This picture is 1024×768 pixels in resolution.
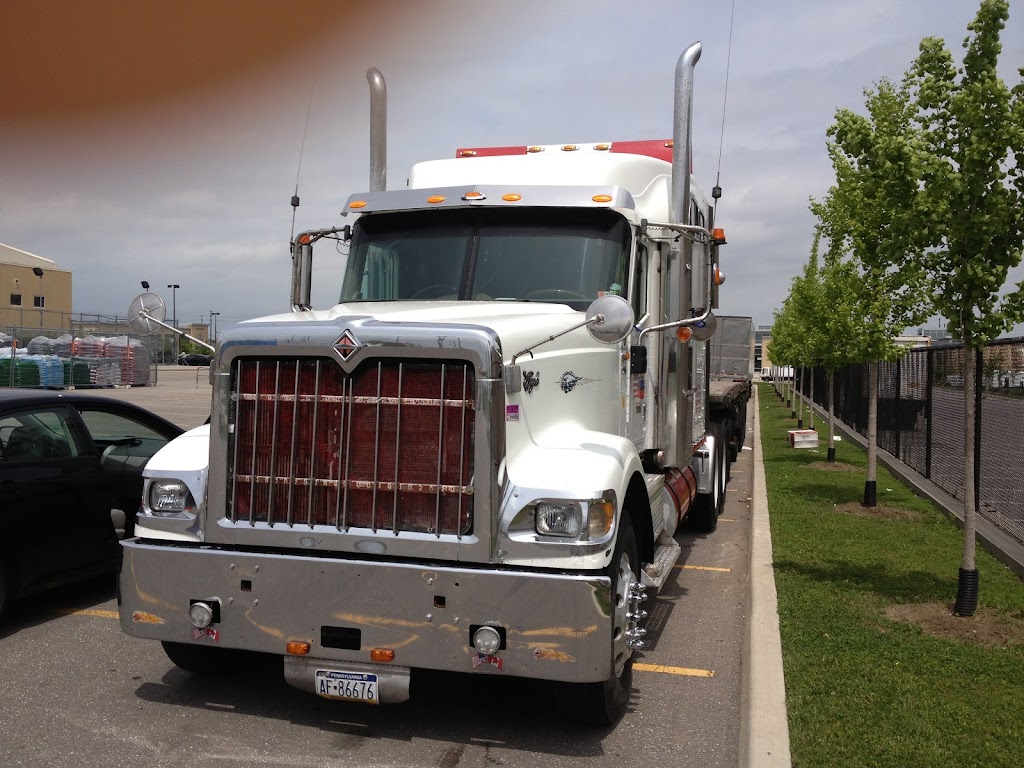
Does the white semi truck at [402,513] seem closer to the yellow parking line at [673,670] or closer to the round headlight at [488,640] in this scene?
the round headlight at [488,640]

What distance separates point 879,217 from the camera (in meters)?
9.52

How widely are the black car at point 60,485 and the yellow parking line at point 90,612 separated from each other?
27 cm

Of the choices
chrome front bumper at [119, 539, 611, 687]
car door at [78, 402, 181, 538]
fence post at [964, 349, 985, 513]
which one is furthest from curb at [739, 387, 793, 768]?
car door at [78, 402, 181, 538]

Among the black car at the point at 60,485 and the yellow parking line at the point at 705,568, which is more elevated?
the black car at the point at 60,485

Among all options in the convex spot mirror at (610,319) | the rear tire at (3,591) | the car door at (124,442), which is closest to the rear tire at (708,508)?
the car door at (124,442)

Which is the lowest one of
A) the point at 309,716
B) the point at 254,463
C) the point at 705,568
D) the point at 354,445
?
the point at 309,716

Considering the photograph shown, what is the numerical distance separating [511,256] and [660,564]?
2.10 metres

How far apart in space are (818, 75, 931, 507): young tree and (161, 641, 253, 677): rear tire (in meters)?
5.09

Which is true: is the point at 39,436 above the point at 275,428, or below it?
below

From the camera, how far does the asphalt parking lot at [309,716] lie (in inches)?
185

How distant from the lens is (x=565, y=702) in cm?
496

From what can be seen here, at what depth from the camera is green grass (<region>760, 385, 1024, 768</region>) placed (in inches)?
183

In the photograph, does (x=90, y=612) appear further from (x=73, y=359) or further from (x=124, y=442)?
(x=73, y=359)

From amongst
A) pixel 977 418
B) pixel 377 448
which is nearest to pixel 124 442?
pixel 377 448
